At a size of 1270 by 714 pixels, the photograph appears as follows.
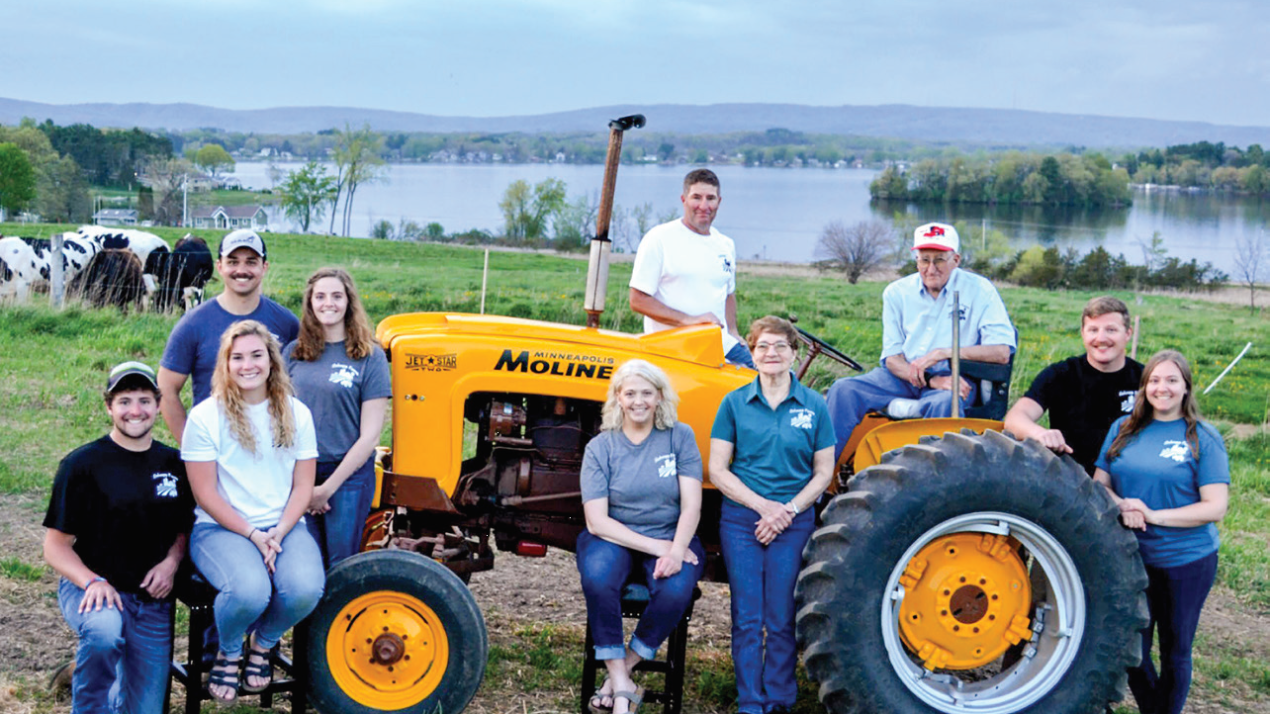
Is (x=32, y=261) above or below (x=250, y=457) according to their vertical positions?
above

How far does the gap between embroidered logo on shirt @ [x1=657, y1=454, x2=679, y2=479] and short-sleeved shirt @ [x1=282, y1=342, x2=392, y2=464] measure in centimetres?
100

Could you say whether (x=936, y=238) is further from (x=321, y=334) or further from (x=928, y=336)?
(x=321, y=334)

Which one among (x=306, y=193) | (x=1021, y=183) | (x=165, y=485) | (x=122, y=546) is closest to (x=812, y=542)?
(x=165, y=485)

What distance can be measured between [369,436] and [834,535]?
165cm

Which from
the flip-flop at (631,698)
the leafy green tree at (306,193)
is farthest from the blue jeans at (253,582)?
Answer: the leafy green tree at (306,193)

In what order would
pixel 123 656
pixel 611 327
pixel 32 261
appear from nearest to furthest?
pixel 123 656 → pixel 611 327 → pixel 32 261

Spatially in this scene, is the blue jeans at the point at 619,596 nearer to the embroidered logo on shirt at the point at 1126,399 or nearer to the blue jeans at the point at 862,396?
the blue jeans at the point at 862,396

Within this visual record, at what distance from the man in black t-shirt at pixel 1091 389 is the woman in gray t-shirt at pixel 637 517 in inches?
50.9

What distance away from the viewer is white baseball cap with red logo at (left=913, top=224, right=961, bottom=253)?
15.1 feet

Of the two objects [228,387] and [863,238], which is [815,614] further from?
[863,238]

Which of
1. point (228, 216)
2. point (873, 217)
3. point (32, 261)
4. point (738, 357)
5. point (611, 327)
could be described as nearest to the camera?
point (738, 357)

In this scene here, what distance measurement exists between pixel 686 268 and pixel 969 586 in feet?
5.96

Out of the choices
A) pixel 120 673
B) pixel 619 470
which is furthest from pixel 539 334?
pixel 120 673

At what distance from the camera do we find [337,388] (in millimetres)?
4004
